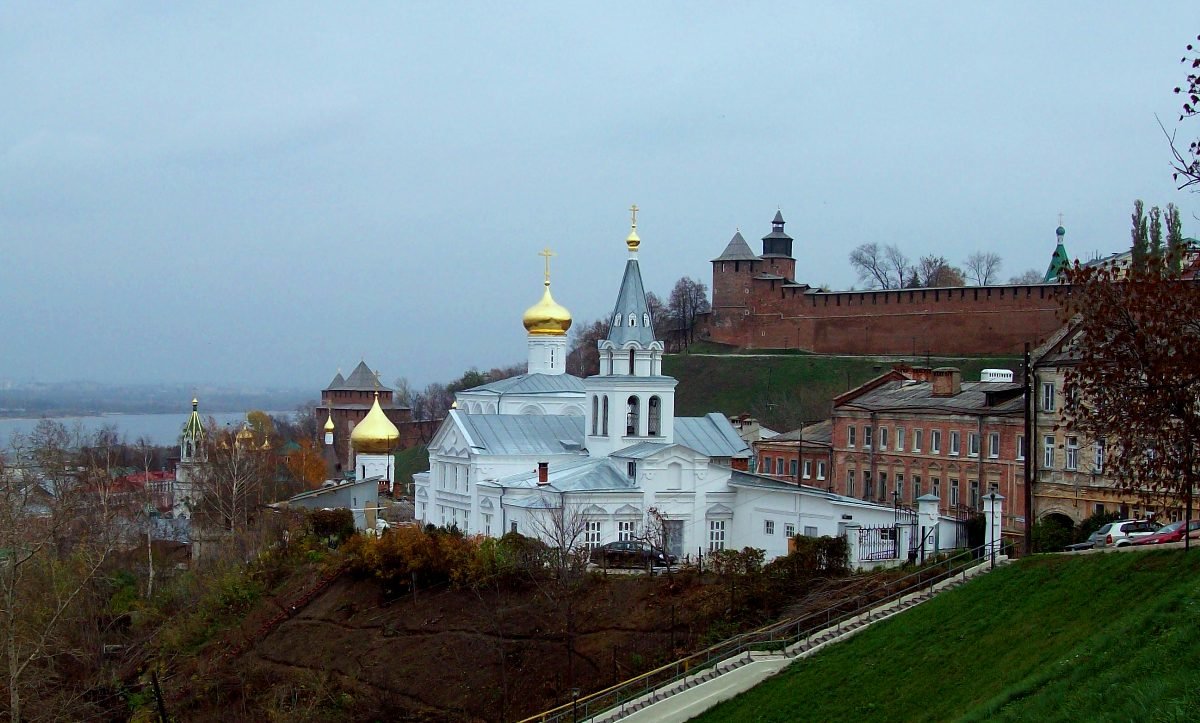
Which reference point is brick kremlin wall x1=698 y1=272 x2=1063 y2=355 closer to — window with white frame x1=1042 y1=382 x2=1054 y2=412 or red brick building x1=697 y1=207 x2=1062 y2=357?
red brick building x1=697 y1=207 x2=1062 y2=357

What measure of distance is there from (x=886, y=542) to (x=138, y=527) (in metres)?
27.6

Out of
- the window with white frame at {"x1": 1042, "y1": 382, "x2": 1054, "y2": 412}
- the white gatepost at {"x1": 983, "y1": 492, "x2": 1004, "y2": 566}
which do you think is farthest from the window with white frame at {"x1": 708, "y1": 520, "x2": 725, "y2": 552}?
the white gatepost at {"x1": 983, "y1": 492, "x2": 1004, "y2": 566}

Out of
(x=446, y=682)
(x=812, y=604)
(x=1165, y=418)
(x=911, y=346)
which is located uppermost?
(x=911, y=346)

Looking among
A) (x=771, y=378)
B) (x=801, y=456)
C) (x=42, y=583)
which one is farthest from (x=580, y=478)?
(x=771, y=378)

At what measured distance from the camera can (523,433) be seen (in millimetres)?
37375

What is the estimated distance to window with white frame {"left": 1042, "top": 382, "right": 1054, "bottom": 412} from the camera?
2920 centimetres

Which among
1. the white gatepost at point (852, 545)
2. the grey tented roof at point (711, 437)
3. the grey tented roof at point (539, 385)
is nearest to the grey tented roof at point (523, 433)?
the grey tented roof at point (711, 437)

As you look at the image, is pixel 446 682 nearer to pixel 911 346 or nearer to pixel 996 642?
pixel 996 642

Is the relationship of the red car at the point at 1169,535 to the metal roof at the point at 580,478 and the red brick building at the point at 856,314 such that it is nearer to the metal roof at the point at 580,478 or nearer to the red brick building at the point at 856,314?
the metal roof at the point at 580,478

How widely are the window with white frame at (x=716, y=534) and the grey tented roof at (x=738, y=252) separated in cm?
4095

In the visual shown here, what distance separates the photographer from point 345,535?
119 feet

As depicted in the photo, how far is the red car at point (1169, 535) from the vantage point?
63.2 ft

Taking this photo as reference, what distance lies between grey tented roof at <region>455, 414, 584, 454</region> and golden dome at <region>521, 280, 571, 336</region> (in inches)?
214

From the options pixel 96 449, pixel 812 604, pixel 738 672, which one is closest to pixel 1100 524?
pixel 812 604
